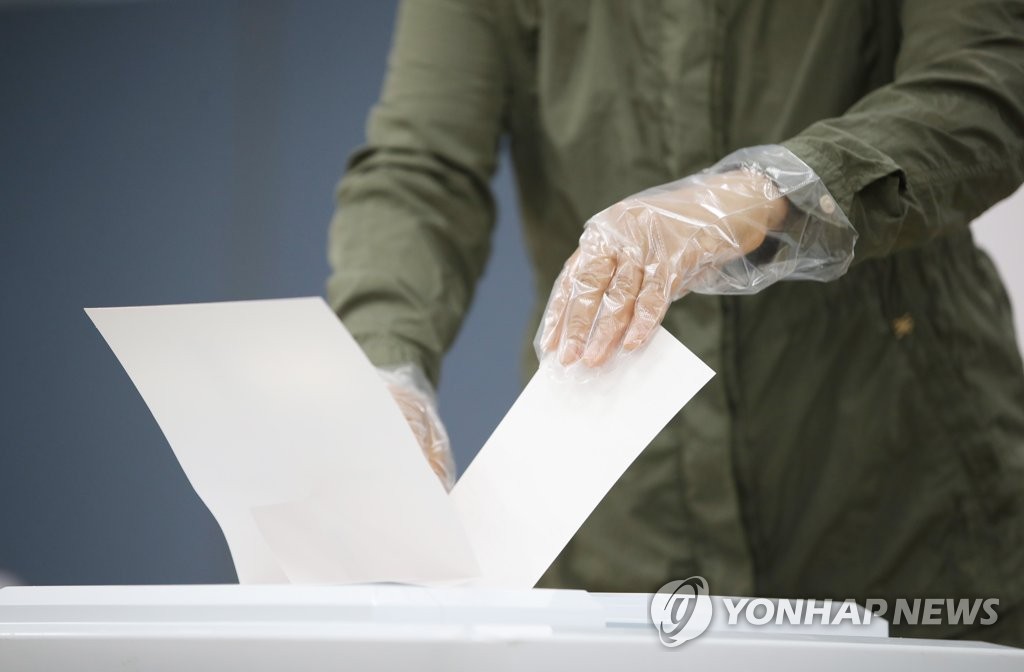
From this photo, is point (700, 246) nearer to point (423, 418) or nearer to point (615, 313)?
point (615, 313)

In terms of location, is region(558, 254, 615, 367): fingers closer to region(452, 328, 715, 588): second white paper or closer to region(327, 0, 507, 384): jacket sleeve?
region(452, 328, 715, 588): second white paper

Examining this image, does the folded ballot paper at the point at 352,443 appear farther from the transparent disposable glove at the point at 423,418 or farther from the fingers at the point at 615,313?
the transparent disposable glove at the point at 423,418

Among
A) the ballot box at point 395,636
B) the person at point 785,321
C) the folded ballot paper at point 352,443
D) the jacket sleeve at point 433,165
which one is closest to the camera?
the ballot box at point 395,636

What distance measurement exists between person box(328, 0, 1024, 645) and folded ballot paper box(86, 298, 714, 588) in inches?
6.6

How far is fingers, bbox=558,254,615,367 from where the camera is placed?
0.66 meters

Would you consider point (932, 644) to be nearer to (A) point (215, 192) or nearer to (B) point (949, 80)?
(B) point (949, 80)

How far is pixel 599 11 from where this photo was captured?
0.98m

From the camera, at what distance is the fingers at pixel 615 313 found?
25.4 inches

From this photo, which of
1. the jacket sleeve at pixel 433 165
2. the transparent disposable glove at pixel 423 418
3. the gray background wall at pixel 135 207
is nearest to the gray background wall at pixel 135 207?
the gray background wall at pixel 135 207

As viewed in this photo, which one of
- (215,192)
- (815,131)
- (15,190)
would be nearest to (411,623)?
(815,131)

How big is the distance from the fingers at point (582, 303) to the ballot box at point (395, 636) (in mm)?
182

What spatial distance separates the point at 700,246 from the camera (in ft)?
2.22

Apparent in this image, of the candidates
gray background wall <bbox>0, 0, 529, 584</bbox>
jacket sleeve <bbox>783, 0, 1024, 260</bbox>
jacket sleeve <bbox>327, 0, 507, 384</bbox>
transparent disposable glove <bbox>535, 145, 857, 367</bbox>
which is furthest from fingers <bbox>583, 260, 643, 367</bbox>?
gray background wall <bbox>0, 0, 529, 584</bbox>

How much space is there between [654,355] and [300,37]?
6.06 feet
